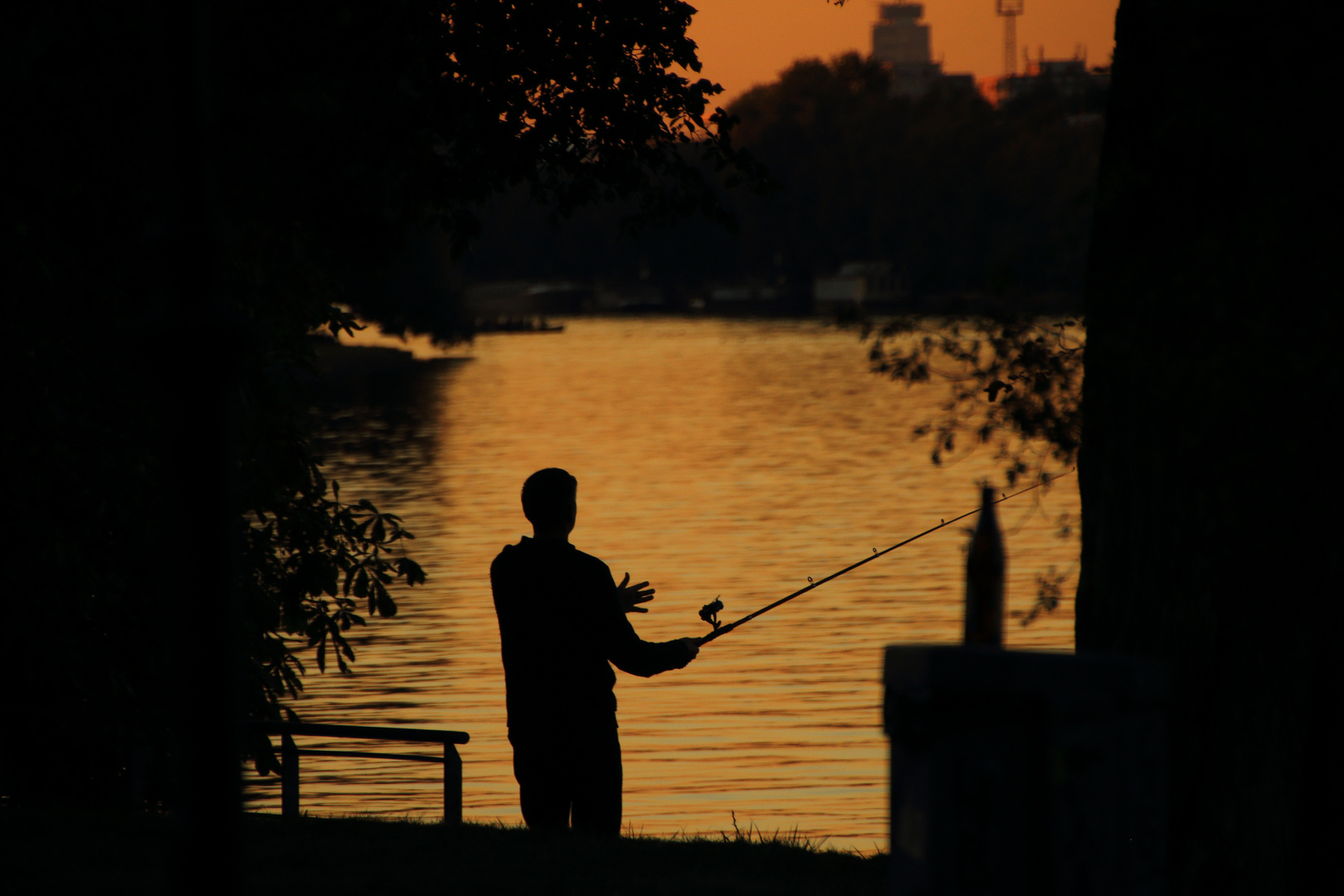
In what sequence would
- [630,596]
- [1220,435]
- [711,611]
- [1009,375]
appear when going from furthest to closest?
1. [711,611]
2. [630,596]
3. [1009,375]
4. [1220,435]

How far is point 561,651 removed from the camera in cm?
586

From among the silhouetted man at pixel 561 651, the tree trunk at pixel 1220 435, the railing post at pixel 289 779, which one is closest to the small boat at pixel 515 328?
the railing post at pixel 289 779

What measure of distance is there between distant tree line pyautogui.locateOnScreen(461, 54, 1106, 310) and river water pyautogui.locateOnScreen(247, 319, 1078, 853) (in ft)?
255

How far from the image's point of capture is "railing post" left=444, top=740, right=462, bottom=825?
7.81 meters

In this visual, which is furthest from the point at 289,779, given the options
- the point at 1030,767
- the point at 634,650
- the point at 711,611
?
the point at 1030,767

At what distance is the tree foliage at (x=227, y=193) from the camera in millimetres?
7723

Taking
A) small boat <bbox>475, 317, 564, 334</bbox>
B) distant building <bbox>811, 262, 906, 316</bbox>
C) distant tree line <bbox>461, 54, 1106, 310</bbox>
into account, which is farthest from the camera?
distant building <bbox>811, 262, 906, 316</bbox>

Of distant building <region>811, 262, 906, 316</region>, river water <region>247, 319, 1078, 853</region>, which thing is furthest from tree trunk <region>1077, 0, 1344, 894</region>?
distant building <region>811, 262, 906, 316</region>

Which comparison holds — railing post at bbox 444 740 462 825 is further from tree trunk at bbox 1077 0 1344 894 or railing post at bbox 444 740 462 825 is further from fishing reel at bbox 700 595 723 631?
tree trunk at bbox 1077 0 1344 894

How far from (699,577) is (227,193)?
15487 mm

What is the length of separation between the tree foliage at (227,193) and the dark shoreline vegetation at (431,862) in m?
1.15

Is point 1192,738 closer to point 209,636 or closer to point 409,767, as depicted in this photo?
point 209,636

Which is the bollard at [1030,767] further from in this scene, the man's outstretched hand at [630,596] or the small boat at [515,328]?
the small boat at [515,328]

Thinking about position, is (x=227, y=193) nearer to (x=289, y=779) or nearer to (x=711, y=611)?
(x=289, y=779)
